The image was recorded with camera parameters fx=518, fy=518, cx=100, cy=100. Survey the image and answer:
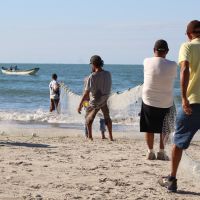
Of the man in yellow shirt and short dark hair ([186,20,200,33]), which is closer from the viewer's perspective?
the man in yellow shirt

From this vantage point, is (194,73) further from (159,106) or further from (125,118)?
(125,118)

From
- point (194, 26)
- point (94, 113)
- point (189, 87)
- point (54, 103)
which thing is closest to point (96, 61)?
point (94, 113)

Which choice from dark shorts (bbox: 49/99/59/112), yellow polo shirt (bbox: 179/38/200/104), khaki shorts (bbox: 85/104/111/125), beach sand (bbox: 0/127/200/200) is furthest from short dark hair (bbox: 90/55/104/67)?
dark shorts (bbox: 49/99/59/112)

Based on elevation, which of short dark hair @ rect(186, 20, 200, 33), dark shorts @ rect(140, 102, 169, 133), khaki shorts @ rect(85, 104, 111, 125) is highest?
short dark hair @ rect(186, 20, 200, 33)

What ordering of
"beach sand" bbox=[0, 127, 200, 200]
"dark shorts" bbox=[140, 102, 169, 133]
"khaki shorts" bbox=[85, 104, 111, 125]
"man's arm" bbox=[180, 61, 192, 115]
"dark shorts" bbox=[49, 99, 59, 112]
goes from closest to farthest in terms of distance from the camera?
1. "man's arm" bbox=[180, 61, 192, 115]
2. "beach sand" bbox=[0, 127, 200, 200]
3. "dark shorts" bbox=[140, 102, 169, 133]
4. "khaki shorts" bbox=[85, 104, 111, 125]
5. "dark shorts" bbox=[49, 99, 59, 112]

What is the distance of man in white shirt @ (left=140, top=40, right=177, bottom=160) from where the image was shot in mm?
6812

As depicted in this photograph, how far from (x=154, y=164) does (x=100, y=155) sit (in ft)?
3.20

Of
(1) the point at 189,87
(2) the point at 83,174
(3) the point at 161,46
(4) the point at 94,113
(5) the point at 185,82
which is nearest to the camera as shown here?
(5) the point at 185,82

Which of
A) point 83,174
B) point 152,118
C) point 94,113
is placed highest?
point 152,118

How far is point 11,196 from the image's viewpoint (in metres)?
5.03

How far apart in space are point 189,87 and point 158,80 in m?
1.81

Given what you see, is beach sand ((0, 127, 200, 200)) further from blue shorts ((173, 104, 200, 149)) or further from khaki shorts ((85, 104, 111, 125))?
khaki shorts ((85, 104, 111, 125))

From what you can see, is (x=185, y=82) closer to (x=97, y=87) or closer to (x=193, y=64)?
(x=193, y=64)

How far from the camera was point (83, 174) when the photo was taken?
6121 mm
